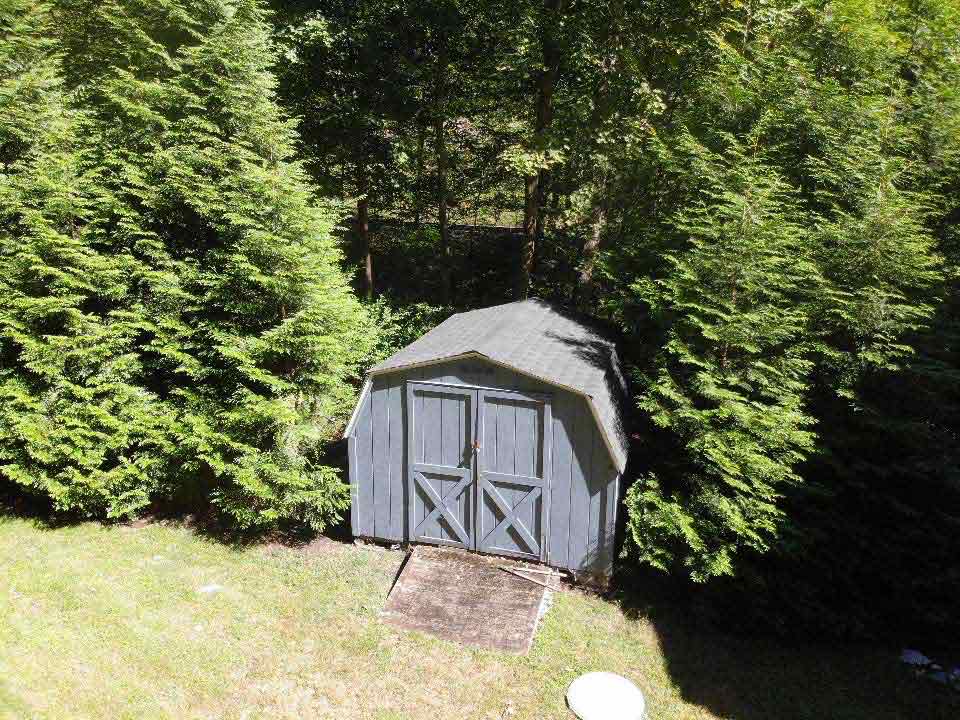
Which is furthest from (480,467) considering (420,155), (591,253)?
(420,155)

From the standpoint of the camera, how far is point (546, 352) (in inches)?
312

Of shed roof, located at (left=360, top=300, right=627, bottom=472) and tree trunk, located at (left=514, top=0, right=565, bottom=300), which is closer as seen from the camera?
shed roof, located at (left=360, top=300, right=627, bottom=472)

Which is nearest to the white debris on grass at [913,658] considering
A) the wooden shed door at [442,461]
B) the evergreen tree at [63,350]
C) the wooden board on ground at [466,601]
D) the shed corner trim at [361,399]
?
the wooden board on ground at [466,601]

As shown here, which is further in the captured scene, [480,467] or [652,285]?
[652,285]

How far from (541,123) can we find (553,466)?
8.85 m

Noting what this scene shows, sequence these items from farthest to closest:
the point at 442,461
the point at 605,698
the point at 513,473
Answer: the point at 442,461 → the point at 513,473 → the point at 605,698

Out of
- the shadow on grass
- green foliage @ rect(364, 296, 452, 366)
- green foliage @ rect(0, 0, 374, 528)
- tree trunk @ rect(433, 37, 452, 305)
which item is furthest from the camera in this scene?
tree trunk @ rect(433, 37, 452, 305)

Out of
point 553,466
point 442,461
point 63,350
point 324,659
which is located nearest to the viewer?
point 324,659

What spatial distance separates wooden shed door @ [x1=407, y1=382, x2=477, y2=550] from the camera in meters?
7.48

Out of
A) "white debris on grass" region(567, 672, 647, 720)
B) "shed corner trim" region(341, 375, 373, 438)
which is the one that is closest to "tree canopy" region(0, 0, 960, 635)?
"shed corner trim" region(341, 375, 373, 438)

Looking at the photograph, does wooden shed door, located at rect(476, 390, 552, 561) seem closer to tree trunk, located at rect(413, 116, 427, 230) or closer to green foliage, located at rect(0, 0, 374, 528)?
green foliage, located at rect(0, 0, 374, 528)

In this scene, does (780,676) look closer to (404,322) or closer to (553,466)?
(553,466)

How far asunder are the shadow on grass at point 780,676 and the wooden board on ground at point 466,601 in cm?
122

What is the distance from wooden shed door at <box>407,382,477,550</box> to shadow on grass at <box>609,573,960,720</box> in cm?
213
